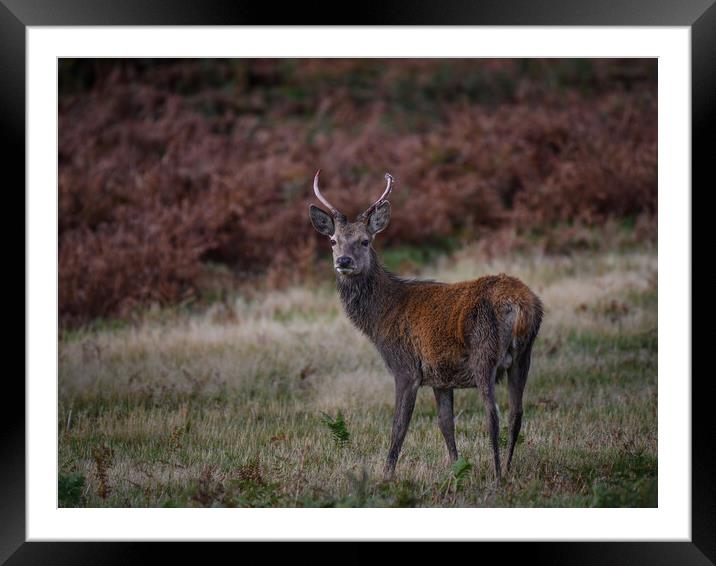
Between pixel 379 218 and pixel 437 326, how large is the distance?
1.20m

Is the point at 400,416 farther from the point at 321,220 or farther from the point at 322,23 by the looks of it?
the point at 322,23

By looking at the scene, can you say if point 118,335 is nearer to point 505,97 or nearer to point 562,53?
point 562,53

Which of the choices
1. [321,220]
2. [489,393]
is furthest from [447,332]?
[321,220]

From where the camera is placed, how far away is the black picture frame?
623 cm

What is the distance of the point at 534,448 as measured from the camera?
7.92 m

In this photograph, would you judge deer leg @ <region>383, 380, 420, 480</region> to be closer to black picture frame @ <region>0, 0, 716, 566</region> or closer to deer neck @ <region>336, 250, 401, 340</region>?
deer neck @ <region>336, 250, 401, 340</region>

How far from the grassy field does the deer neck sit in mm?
931

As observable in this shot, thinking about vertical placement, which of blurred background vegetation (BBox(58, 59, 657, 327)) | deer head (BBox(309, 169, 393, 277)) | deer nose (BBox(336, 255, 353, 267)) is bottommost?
deer nose (BBox(336, 255, 353, 267))

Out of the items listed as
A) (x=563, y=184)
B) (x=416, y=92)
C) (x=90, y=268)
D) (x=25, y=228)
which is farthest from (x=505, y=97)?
(x=25, y=228)

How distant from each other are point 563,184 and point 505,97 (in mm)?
5080

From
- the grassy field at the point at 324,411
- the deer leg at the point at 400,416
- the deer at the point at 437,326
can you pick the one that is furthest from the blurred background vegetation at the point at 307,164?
the deer leg at the point at 400,416

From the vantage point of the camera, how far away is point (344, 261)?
7.55 m

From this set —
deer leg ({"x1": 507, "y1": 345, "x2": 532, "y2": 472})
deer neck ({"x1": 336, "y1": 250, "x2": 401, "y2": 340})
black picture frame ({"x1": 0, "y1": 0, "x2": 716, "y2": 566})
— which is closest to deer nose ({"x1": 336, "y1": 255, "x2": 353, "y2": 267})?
deer neck ({"x1": 336, "y1": 250, "x2": 401, "y2": 340})

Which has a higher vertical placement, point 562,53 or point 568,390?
point 562,53
